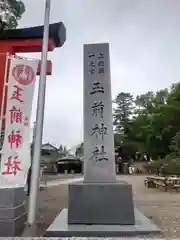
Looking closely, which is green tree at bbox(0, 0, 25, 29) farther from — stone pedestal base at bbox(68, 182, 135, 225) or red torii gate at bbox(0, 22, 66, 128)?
stone pedestal base at bbox(68, 182, 135, 225)

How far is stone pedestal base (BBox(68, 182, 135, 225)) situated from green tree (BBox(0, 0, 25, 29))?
699 cm

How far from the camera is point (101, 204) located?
4473 mm

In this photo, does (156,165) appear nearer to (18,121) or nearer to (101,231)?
(101,231)

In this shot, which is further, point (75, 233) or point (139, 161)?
point (139, 161)

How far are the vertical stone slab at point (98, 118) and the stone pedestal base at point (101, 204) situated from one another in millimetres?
464

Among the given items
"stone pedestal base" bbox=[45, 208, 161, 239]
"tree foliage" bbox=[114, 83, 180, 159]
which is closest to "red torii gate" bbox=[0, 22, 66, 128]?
"stone pedestal base" bbox=[45, 208, 161, 239]

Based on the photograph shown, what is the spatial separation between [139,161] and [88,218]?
113 ft

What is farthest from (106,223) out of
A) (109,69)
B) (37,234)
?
(109,69)

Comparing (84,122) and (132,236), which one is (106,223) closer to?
(132,236)

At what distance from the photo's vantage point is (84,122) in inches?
212

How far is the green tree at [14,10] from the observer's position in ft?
28.8

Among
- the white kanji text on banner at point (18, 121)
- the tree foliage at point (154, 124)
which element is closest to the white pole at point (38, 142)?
the white kanji text on banner at point (18, 121)

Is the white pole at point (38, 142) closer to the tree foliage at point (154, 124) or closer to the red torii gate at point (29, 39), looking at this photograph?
the red torii gate at point (29, 39)

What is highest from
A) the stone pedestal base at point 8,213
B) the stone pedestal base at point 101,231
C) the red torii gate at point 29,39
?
the red torii gate at point 29,39
